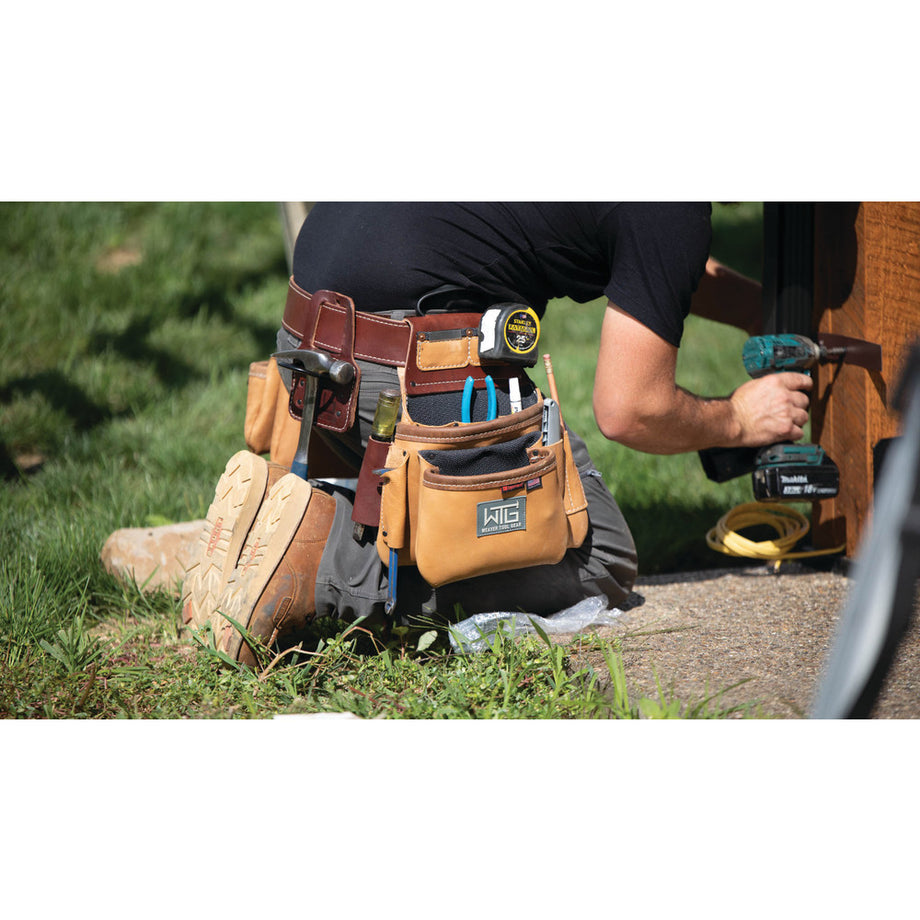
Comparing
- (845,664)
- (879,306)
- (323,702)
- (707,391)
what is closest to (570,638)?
(323,702)

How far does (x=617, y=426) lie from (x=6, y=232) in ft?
12.8

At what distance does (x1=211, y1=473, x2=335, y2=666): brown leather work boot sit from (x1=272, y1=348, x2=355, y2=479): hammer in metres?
0.07

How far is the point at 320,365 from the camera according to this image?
2.24 meters

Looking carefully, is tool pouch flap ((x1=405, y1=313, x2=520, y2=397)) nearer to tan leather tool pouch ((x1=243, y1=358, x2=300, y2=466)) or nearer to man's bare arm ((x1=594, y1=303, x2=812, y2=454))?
man's bare arm ((x1=594, y1=303, x2=812, y2=454))

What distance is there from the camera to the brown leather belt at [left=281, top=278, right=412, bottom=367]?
2225mm

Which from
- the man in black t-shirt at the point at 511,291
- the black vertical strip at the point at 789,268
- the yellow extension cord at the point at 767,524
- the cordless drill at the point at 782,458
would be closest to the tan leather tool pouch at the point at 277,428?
the man in black t-shirt at the point at 511,291

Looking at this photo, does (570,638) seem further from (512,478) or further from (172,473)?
(172,473)

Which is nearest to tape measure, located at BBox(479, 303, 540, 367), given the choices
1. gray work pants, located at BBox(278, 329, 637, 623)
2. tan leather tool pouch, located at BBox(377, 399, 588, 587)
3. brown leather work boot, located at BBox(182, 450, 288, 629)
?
tan leather tool pouch, located at BBox(377, 399, 588, 587)

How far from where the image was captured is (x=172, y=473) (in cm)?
360

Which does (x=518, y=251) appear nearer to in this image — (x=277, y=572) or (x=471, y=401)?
(x=471, y=401)

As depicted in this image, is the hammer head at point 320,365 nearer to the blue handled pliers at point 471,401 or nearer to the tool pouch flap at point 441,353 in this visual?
the tool pouch flap at point 441,353

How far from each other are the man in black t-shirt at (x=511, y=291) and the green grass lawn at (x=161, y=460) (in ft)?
0.55

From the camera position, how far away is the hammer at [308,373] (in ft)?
7.29

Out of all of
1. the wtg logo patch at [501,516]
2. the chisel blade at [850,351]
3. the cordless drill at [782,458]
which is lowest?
the wtg logo patch at [501,516]
